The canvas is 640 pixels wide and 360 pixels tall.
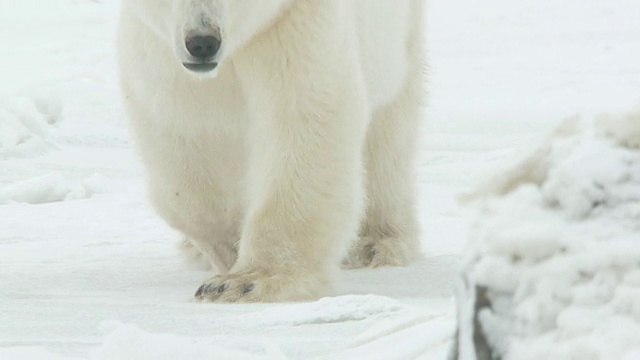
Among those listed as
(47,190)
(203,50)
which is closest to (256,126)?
(203,50)

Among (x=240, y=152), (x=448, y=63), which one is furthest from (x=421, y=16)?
(x=448, y=63)

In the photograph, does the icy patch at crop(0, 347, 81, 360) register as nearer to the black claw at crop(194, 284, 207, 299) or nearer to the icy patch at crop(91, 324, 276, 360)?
the icy patch at crop(91, 324, 276, 360)

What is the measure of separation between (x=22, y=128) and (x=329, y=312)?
17.9 feet

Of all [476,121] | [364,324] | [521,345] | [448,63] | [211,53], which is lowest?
[448,63]

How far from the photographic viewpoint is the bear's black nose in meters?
3.43

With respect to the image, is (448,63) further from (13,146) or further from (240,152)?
(240,152)

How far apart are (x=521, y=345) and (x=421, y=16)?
13.5ft

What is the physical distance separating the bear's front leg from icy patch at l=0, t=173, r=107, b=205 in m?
2.44

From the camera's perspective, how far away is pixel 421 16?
5.06 m

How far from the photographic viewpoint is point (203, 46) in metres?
3.44

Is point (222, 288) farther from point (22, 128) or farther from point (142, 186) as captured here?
point (22, 128)

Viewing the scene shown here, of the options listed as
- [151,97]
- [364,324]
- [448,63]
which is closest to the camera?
[364,324]

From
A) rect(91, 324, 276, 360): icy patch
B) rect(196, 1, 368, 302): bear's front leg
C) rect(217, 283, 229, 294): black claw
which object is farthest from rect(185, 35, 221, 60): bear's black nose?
rect(91, 324, 276, 360): icy patch

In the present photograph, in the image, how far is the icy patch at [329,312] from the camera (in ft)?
7.34
